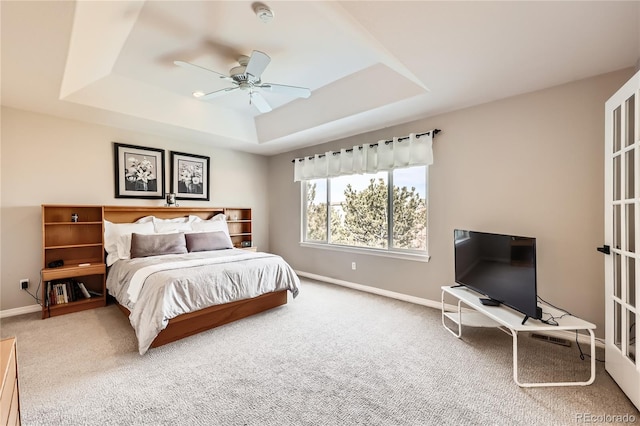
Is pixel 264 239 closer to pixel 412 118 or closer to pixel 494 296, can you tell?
pixel 412 118

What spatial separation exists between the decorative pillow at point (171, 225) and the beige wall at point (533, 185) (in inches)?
123

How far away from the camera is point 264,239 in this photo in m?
5.80

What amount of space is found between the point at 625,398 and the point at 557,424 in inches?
25.4

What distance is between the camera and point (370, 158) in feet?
13.4

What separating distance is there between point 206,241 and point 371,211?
2.47 meters

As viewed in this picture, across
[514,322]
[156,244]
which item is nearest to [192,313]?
[156,244]

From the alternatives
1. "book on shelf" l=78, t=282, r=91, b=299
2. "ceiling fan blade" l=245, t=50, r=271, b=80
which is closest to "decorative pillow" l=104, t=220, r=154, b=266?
"book on shelf" l=78, t=282, r=91, b=299

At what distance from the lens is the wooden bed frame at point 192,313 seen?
2.61 meters

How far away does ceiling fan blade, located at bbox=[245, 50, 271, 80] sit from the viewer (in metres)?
2.29

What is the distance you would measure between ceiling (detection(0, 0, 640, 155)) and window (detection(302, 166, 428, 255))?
2.73 ft

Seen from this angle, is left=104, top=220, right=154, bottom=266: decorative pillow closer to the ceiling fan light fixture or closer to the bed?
the bed

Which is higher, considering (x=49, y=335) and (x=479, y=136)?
(x=479, y=136)

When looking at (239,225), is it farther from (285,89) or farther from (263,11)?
(263,11)

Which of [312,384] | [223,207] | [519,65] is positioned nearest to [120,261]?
[223,207]
